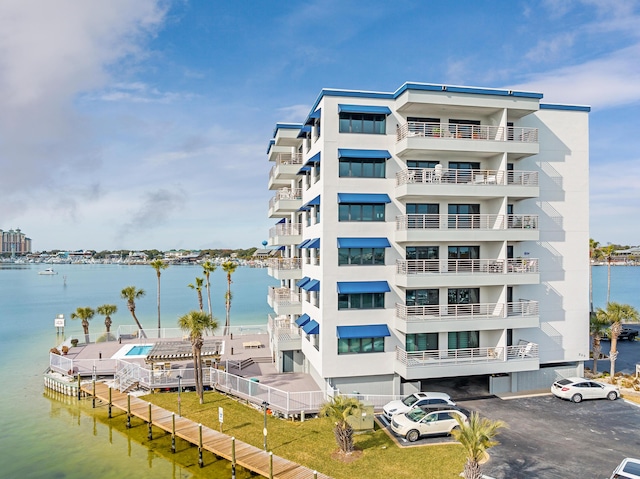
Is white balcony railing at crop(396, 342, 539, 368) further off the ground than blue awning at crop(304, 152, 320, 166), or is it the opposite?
blue awning at crop(304, 152, 320, 166)

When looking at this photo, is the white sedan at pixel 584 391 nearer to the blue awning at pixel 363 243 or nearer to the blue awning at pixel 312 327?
the blue awning at pixel 363 243

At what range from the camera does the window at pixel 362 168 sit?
25.5m

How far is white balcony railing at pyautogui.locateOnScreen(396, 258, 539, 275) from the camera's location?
25.4 m

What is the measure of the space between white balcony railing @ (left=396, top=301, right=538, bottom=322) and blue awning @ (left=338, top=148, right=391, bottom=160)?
921 cm

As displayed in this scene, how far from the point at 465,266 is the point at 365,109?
1185cm

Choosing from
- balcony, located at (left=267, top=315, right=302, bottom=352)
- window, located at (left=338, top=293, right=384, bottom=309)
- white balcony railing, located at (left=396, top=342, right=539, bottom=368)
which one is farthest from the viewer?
balcony, located at (left=267, top=315, right=302, bottom=352)

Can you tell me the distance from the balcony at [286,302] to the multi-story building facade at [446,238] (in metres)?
3.34

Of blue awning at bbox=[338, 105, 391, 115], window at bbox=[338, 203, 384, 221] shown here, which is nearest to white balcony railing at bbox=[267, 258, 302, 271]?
window at bbox=[338, 203, 384, 221]

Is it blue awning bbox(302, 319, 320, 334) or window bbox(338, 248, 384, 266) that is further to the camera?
blue awning bbox(302, 319, 320, 334)

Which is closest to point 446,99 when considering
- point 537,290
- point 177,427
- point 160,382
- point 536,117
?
point 536,117

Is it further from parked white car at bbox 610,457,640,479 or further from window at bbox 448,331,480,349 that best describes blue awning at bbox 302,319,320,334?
parked white car at bbox 610,457,640,479

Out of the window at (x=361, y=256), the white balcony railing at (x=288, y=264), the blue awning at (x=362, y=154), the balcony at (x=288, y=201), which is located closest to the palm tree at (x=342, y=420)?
the window at (x=361, y=256)

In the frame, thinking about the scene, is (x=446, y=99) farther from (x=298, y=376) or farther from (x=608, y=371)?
(x=608, y=371)

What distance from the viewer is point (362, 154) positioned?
25.1 meters
